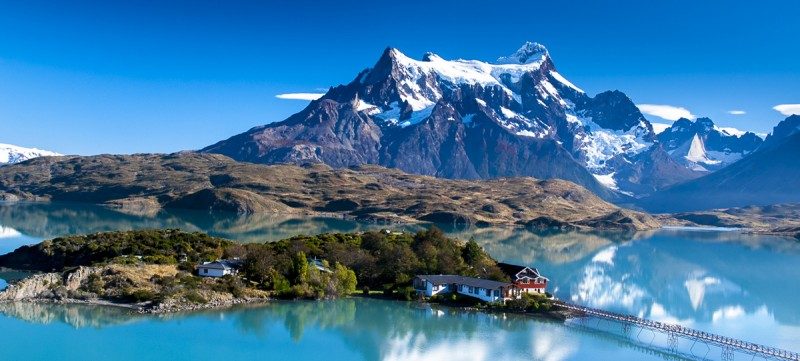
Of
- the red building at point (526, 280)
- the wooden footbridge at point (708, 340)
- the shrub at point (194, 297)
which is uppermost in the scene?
the red building at point (526, 280)

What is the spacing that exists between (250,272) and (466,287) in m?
21.6

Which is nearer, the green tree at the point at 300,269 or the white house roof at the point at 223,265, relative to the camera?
the green tree at the point at 300,269

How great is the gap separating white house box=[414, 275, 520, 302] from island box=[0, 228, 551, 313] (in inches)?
4.5

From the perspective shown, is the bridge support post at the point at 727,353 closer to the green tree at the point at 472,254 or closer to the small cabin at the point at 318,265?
the green tree at the point at 472,254

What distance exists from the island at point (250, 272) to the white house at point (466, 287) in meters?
0.11

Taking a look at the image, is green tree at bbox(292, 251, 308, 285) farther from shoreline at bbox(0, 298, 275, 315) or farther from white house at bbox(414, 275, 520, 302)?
white house at bbox(414, 275, 520, 302)

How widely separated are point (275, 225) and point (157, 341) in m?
123

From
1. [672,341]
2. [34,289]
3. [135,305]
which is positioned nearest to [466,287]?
[672,341]

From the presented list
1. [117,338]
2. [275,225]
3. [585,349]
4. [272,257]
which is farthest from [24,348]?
[275,225]

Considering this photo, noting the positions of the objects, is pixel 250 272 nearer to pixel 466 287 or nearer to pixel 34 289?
pixel 34 289

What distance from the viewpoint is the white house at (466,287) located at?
227ft

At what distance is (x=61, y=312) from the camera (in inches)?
2274

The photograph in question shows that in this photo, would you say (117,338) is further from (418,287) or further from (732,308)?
(732,308)

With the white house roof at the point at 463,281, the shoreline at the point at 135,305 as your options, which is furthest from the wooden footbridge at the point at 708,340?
the shoreline at the point at 135,305
